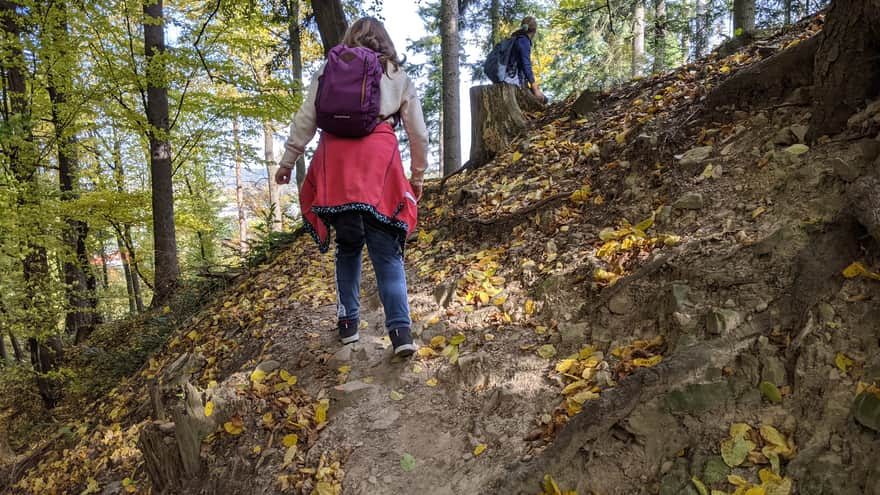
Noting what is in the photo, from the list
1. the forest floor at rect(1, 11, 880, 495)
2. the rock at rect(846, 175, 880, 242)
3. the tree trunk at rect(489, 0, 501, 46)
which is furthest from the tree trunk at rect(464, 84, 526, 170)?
the tree trunk at rect(489, 0, 501, 46)

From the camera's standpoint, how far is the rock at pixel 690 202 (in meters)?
2.99

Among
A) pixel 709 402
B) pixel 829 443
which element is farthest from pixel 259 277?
pixel 829 443

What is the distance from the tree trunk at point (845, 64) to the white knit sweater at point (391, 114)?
2.32 meters

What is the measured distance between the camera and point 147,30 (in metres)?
7.95

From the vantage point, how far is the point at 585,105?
5641 millimetres

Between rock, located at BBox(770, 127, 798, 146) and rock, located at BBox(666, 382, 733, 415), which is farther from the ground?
rock, located at BBox(770, 127, 798, 146)

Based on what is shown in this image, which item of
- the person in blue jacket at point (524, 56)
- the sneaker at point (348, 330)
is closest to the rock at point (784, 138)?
the sneaker at point (348, 330)

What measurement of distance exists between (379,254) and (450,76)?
596 centimetres

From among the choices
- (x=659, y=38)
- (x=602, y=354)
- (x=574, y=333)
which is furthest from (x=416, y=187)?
(x=659, y=38)

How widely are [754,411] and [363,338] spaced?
91.9 inches

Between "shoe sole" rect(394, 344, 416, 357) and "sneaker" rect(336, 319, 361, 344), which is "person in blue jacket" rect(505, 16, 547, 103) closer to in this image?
"sneaker" rect(336, 319, 361, 344)

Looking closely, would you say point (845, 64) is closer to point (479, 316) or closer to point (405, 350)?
point (479, 316)

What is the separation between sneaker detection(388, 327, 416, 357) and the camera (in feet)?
9.62

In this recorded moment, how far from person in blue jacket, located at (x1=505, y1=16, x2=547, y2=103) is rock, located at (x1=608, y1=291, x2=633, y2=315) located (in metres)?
4.40
